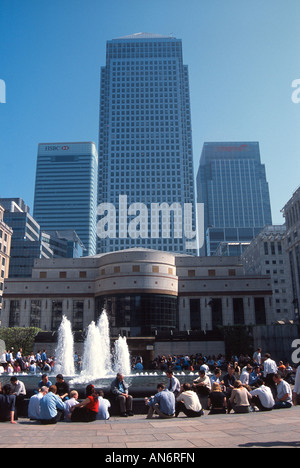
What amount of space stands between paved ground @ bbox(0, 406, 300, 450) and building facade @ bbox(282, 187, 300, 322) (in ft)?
278

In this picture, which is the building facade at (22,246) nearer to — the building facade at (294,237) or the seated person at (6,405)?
the building facade at (294,237)

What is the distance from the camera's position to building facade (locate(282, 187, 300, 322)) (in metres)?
92.4

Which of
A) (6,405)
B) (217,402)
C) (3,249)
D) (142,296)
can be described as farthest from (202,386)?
(3,249)

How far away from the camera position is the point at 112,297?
6331 cm

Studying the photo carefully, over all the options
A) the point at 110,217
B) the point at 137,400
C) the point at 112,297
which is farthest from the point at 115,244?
the point at 137,400

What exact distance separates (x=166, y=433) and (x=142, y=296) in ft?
170

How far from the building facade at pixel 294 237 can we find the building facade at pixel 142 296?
92.0 feet

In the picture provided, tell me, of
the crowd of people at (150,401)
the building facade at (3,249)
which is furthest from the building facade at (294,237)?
the crowd of people at (150,401)

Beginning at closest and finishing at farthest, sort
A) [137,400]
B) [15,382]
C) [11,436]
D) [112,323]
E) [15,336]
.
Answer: [11,436] < [15,382] < [137,400] < [15,336] < [112,323]

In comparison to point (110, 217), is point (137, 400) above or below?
below

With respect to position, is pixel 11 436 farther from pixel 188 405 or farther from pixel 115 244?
pixel 115 244

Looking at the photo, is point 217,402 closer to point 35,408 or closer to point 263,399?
point 263,399

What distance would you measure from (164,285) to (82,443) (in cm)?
5516

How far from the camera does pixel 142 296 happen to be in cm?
6188
